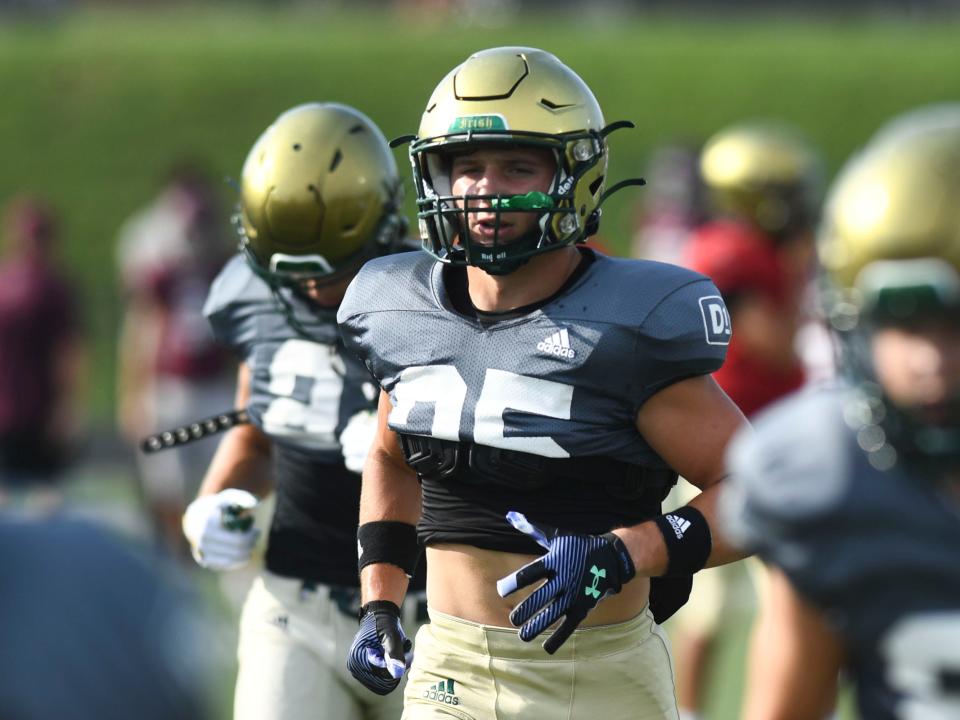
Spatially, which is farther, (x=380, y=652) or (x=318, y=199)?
(x=318, y=199)

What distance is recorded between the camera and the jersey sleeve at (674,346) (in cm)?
284

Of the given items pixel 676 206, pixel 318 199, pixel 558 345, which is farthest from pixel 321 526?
pixel 676 206

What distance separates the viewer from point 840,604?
2055 mm

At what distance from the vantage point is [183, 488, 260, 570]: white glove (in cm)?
370

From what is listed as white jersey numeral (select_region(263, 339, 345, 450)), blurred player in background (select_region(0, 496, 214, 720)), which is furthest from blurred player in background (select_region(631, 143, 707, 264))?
blurred player in background (select_region(0, 496, 214, 720))

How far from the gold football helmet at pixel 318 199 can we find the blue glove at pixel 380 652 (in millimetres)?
922

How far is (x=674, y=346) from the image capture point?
2.84 metres

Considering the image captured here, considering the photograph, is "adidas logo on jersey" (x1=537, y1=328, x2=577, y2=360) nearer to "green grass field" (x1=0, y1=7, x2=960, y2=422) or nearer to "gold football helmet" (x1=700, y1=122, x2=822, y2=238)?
"gold football helmet" (x1=700, y1=122, x2=822, y2=238)

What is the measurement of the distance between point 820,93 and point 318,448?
49.1 feet

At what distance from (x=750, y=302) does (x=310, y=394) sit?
2210 mm

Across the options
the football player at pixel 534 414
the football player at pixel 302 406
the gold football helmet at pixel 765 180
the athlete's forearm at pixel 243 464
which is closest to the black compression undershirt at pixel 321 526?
the football player at pixel 302 406

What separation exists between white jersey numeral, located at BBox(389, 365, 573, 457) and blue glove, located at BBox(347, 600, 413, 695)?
0.41 meters

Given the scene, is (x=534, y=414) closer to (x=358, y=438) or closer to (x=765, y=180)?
(x=358, y=438)

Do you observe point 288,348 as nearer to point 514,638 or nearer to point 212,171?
point 514,638
